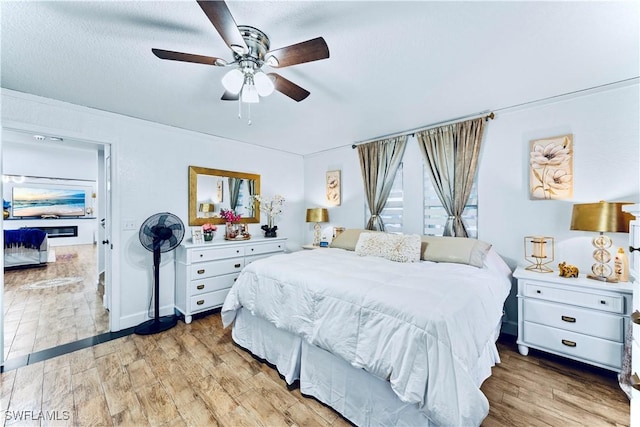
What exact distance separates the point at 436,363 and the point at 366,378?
0.49m

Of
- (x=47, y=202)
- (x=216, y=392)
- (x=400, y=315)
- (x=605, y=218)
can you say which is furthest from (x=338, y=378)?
(x=47, y=202)

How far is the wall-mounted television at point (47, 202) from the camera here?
6840 mm

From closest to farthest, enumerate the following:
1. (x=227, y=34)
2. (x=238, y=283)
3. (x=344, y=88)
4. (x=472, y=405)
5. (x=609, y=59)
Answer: (x=472, y=405) → (x=227, y=34) → (x=609, y=59) → (x=344, y=88) → (x=238, y=283)

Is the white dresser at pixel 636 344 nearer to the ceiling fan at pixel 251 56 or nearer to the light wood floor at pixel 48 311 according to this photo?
the ceiling fan at pixel 251 56

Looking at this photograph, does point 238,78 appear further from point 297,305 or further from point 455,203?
point 455,203

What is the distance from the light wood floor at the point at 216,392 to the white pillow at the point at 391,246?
3.76 feet

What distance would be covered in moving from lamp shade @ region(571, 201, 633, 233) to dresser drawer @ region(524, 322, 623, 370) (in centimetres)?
84

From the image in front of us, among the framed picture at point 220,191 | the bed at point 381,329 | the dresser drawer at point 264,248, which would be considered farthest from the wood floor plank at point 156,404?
the framed picture at point 220,191

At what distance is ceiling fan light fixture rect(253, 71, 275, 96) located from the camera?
1565 mm

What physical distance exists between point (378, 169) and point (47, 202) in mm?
9340

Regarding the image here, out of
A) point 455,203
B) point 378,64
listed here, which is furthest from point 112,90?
point 455,203

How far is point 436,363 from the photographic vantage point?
1.22m

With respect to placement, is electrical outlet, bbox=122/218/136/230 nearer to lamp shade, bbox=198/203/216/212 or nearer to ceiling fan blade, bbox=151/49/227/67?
lamp shade, bbox=198/203/216/212

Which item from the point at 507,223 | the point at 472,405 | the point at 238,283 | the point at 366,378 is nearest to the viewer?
the point at 472,405
